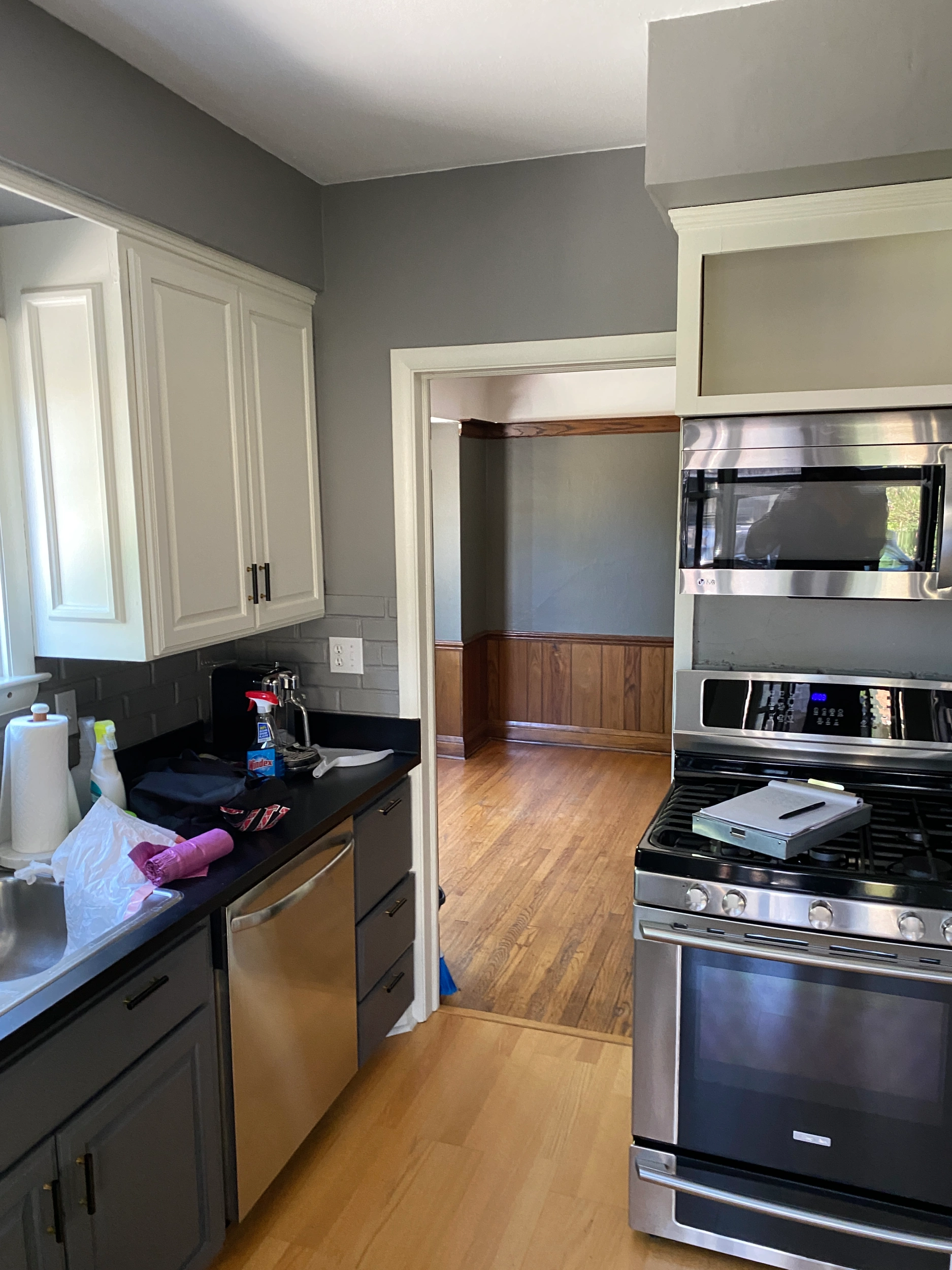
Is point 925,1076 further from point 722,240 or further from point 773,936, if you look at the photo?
point 722,240

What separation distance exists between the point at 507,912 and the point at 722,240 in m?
2.58

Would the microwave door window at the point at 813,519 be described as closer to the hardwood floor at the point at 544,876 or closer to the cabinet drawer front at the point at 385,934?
the cabinet drawer front at the point at 385,934

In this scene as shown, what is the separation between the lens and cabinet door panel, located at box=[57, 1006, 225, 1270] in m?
1.44

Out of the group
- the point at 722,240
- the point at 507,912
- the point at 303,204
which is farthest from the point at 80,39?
the point at 507,912

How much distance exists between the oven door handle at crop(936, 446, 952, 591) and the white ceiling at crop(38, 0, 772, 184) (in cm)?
97

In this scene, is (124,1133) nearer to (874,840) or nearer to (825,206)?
(874,840)

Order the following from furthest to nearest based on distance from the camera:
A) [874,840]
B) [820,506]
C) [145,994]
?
[820,506]
[874,840]
[145,994]

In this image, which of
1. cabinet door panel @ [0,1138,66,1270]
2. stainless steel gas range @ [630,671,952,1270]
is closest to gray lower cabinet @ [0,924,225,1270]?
cabinet door panel @ [0,1138,66,1270]

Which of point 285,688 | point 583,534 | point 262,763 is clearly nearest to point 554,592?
point 583,534

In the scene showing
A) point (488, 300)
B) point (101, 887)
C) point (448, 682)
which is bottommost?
point (448, 682)

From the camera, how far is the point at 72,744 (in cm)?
208

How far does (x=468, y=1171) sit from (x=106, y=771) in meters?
1.27

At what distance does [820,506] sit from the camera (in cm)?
198

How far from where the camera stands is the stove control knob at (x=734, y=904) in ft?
5.79
